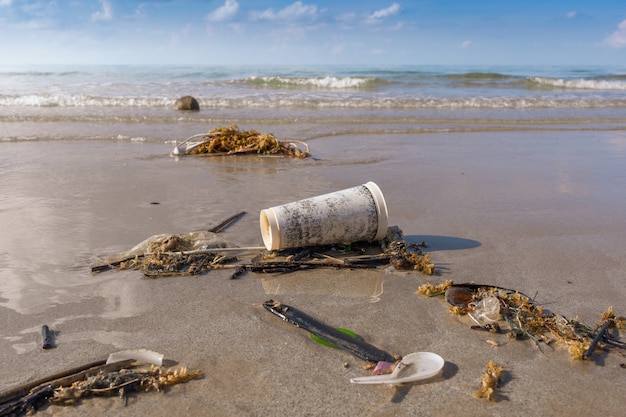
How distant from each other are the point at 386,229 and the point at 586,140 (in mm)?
7721

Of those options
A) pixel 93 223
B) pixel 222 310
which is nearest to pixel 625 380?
pixel 222 310

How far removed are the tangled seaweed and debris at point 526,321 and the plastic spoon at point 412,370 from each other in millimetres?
456

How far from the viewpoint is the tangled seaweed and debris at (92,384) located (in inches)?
94.4

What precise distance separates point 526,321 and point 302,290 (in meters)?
1.41

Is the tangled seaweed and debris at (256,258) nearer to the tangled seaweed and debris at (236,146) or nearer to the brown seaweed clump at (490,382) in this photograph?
the brown seaweed clump at (490,382)

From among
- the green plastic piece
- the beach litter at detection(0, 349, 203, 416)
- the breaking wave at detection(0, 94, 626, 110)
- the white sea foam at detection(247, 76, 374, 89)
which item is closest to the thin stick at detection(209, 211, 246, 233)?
the green plastic piece

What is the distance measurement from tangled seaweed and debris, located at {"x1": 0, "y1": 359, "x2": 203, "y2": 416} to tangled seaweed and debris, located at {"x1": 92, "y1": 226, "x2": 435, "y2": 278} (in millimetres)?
1247

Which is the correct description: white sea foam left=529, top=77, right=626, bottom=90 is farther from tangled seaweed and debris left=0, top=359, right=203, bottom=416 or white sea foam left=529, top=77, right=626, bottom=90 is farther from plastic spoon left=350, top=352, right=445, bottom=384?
tangled seaweed and debris left=0, top=359, right=203, bottom=416

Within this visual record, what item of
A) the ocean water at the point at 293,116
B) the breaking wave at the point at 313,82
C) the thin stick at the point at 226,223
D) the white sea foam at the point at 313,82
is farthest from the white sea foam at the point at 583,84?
the thin stick at the point at 226,223

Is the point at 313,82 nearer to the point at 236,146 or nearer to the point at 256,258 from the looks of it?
the point at 236,146

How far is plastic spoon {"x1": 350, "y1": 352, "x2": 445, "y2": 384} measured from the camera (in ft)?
8.43

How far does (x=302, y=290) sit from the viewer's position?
3.64 meters

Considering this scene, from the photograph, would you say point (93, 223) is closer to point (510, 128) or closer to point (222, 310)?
point (222, 310)

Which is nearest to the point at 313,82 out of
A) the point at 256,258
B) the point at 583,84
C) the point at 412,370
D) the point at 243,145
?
the point at 583,84
